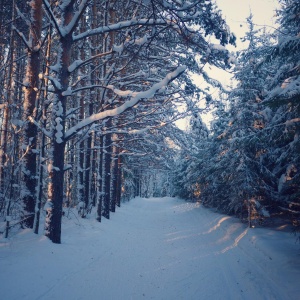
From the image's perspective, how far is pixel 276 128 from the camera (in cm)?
830

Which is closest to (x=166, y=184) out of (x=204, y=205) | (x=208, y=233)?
(x=204, y=205)

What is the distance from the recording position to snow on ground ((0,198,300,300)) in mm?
5262

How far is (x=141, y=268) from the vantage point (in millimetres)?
7316

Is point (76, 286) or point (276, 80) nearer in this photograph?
point (76, 286)

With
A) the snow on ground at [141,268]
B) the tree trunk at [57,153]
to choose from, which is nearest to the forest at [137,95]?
the tree trunk at [57,153]

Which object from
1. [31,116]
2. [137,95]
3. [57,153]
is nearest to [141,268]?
[57,153]

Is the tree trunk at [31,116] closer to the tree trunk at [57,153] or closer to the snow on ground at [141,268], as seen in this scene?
the snow on ground at [141,268]

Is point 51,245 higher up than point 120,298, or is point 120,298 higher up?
point 51,245

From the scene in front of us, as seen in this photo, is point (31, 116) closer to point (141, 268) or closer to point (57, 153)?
point (57, 153)

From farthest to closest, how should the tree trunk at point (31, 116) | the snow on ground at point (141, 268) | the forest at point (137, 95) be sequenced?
the tree trunk at point (31, 116) < the forest at point (137, 95) < the snow on ground at point (141, 268)

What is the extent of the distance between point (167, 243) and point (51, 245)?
553 centimetres

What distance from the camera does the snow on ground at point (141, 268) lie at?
17.3ft

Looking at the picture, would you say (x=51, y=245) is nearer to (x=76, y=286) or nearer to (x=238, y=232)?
(x=76, y=286)

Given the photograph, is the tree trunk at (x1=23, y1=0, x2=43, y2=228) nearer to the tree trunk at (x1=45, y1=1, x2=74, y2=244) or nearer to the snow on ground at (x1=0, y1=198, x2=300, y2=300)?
the snow on ground at (x1=0, y1=198, x2=300, y2=300)
